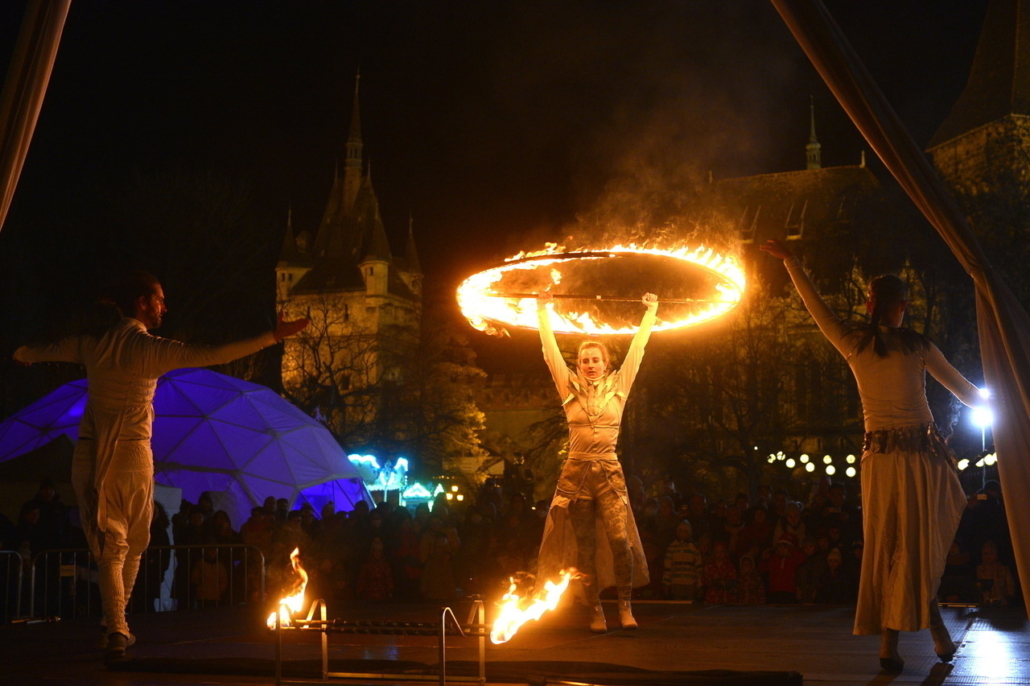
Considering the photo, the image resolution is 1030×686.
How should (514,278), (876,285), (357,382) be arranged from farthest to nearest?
(357,382), (514,278), (876,285)

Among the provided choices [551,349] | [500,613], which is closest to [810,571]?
[551,349]

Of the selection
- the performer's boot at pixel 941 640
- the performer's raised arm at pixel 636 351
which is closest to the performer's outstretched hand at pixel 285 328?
the performer's raised arm at pixel 636 351

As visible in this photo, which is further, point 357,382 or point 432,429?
point 357,382

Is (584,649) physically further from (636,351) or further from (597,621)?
(636,351)

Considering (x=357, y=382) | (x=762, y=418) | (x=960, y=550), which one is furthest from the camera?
(x=357, y=382)

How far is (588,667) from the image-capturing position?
5.54 m

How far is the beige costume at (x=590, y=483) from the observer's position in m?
8.18

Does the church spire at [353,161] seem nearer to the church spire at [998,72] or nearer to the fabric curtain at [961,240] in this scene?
the church spire at [998,72]

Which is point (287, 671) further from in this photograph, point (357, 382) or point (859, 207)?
point (357, 382)

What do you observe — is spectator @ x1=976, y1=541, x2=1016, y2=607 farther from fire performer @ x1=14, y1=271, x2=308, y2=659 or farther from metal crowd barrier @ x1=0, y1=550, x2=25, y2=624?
metal crowd barrier @ x1=0, y1=550, x2=25, y2=624

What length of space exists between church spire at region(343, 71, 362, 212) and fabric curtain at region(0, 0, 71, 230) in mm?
101159

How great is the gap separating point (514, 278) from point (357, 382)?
48.6 metres

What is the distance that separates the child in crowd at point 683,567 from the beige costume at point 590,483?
342 centimetres

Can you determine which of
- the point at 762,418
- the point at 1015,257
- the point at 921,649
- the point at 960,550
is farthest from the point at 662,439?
the point at 921,649
